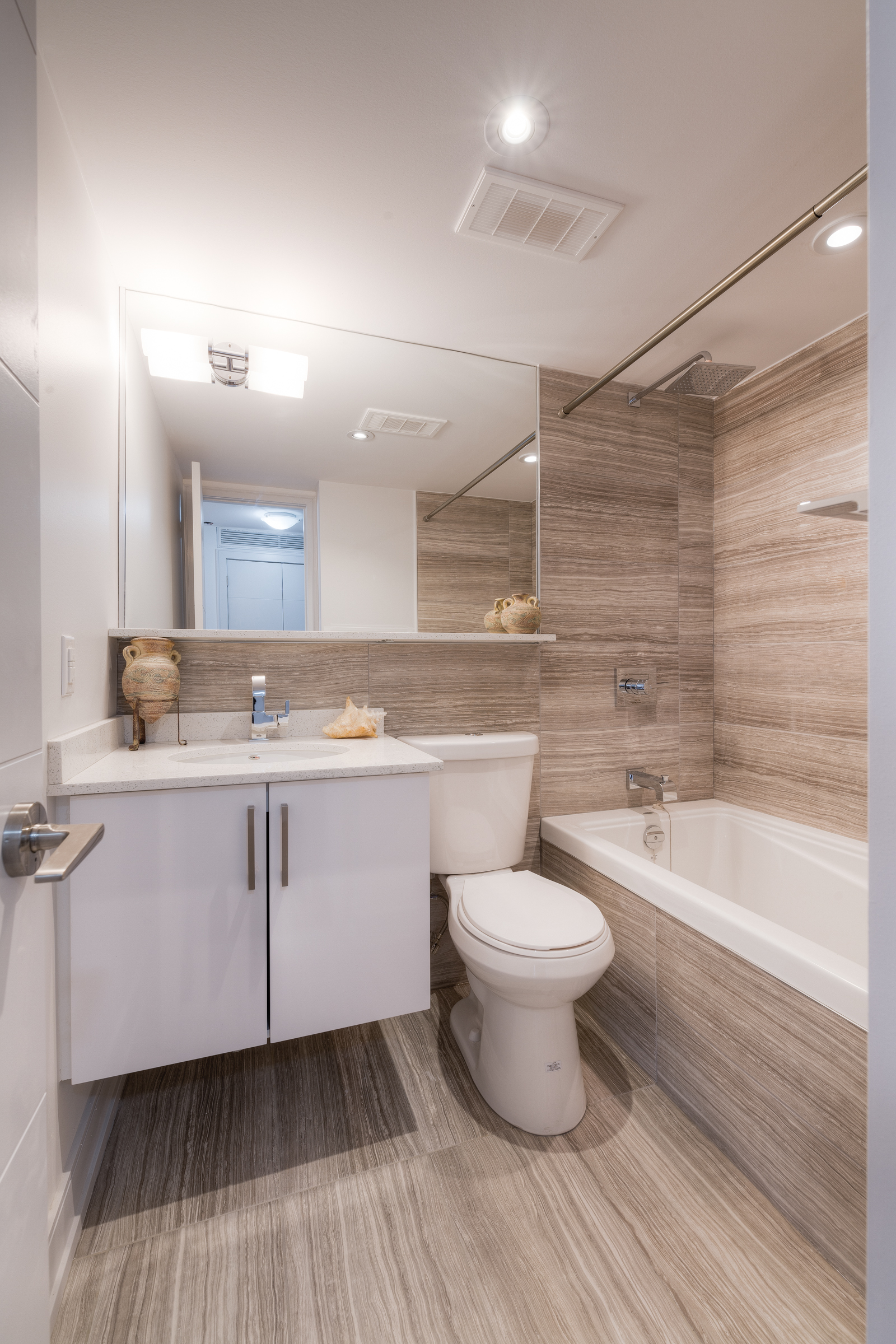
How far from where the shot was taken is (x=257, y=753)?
5.56 feet

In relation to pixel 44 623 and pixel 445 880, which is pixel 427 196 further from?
pixel 445 880

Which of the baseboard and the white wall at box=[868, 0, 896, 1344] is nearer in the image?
the white wall at box=[868, 0, 896, 1344]

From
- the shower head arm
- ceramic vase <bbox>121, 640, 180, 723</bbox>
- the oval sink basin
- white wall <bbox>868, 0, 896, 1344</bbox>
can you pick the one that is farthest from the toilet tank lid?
white wall <bbox>868, 0, 896, 1344</bbox>

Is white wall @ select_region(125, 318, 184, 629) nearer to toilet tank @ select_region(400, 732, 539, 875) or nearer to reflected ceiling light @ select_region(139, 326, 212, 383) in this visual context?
reflected ceiling light @ select_region(139, 326, 212, 383)

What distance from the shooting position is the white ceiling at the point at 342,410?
1806 mm

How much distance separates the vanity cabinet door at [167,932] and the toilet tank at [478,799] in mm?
636

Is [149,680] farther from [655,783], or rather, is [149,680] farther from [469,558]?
[655,783]

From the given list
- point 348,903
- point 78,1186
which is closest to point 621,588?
point 348,903

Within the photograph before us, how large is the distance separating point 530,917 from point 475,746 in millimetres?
531

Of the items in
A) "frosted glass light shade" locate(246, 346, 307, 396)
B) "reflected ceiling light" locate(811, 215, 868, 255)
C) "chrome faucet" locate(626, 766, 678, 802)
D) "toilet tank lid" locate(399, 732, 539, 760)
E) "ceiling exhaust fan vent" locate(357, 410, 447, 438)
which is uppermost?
"reflected ceiling light" locate(811, 215, 868, 255)

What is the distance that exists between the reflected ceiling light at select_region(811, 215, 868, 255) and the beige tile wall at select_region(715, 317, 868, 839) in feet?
1.38

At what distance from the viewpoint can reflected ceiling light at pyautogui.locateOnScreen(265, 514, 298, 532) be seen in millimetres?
1877

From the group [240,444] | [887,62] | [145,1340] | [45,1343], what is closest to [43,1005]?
[45,1343]

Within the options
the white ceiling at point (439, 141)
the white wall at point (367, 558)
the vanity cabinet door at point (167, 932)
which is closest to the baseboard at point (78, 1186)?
the vanity cabinet door at point (167, 932)
